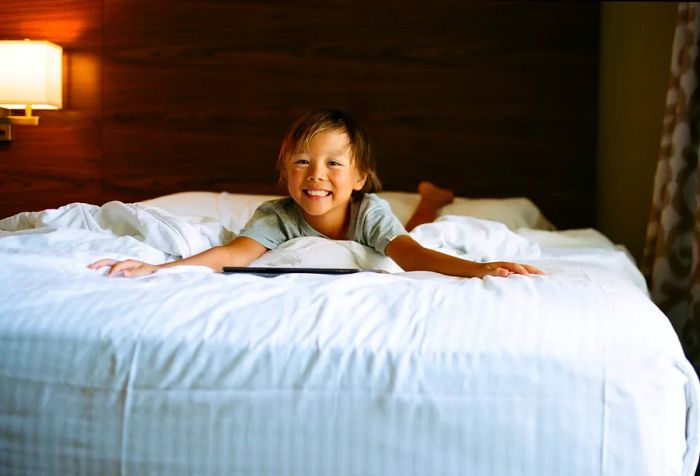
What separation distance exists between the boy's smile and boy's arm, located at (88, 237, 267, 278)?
0.13 metres

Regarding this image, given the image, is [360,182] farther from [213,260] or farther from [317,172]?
[213,260]

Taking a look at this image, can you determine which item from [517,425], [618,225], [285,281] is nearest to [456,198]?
[618,225]

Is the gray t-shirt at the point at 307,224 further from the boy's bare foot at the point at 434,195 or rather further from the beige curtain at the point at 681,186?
the beige curtain at the point at 681,186

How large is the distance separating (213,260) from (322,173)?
26 cm

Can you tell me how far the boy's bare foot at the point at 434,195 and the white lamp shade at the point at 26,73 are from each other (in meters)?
1.29

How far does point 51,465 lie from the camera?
811 millimetres

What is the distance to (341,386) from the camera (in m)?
0.79

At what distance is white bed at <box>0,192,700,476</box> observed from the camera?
0.78 meters

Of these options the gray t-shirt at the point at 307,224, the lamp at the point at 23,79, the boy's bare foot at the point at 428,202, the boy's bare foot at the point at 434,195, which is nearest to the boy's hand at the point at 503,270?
the gray t-shirt at the point at 307,224

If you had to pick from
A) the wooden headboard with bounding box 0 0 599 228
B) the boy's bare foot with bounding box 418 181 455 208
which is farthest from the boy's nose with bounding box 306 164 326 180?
the boy's bare foot with bounding box 418 181 455 208

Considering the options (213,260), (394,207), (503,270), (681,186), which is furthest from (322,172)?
(681,186)

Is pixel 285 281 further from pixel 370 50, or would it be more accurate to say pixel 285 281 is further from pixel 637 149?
pixel 637 149

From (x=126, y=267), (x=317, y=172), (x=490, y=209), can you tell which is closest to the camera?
(x=126, y=267)

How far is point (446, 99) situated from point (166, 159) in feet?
3.45
